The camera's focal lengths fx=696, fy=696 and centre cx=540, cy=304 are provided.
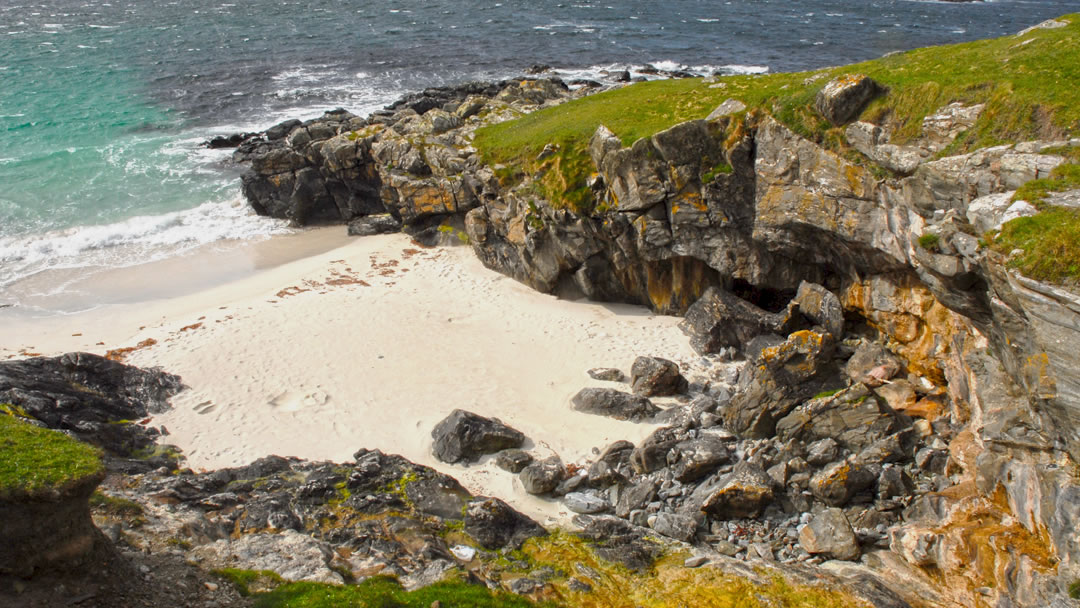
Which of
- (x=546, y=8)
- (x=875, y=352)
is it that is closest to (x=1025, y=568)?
(x=875, y=352)

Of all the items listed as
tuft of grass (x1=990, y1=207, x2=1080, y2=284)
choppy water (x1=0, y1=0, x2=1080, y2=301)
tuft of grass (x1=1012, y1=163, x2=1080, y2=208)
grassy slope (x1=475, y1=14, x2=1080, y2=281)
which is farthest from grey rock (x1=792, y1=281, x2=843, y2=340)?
choppy water (x1=0, y1=0, x2=1080, y2=301)

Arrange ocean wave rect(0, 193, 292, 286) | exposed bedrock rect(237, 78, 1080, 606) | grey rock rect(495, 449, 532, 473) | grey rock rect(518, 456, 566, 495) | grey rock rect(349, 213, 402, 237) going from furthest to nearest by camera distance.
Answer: grey rock rect(349, 213, 402, 237), ocean wave rect(0, 193, 292, 286), grey rock rect(495, 449, 532, 473), grey rock rect(518, 456, 566, 495), exposed bedrock rect(237, 78, 1080, 606)

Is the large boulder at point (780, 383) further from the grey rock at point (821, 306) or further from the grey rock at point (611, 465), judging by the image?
the grey rock at point (611, 465)

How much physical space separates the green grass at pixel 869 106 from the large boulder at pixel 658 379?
24.7 feet

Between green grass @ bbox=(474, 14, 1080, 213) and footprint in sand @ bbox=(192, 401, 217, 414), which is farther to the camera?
footprint in sand @ bbox=(192, 401, 217, 414)

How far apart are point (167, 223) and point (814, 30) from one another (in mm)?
76929

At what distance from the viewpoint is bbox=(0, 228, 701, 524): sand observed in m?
21.5

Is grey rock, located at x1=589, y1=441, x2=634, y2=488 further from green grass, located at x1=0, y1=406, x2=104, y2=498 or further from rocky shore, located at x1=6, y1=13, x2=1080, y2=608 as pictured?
green grass, located at x1=0, y1=406, x2=104, y2=498

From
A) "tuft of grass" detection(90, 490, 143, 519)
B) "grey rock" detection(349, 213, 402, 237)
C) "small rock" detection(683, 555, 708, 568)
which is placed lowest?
"small rock" detection(683, 555, 708, 568)

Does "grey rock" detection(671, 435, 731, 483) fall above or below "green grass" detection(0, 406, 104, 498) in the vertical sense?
below

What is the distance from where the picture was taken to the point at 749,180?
24844 mm

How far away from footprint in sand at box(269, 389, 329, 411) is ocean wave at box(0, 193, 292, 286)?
650 inches

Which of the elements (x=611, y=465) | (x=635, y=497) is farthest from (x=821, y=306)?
(x=635, y=497)

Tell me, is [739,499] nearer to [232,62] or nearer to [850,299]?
[850,299]
